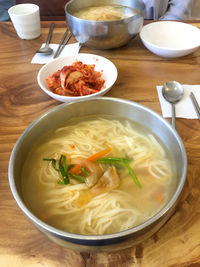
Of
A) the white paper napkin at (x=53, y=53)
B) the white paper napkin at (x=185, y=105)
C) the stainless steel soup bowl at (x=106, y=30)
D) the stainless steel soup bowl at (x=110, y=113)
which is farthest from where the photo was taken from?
the white paper napkin at (x=53, y=53)

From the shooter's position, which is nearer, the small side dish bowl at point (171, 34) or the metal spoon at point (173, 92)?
the metal spoon at point (173, 92)

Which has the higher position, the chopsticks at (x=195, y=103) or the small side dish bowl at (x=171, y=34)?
the small side dish bowl at (x=171, y=34)

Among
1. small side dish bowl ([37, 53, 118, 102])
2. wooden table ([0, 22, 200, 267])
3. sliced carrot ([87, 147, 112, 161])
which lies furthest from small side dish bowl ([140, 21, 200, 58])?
sliced carrot ([87, 147, 112, 161])

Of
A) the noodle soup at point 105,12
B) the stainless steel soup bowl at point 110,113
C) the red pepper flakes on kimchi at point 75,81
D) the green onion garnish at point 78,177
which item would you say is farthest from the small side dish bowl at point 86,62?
the green onion garnish at point 78,177

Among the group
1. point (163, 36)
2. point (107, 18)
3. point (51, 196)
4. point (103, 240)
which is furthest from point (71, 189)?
point (163, 36)

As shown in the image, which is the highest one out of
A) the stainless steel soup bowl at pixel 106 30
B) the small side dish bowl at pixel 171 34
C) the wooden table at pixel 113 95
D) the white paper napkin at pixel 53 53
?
the stainless steel soup bowl at pixel 106 30

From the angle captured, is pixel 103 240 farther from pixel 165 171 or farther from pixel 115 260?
pixel 165 171

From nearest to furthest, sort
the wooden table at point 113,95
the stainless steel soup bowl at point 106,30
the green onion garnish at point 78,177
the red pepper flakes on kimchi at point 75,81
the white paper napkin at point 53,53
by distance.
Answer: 1. the wooden table at point 113,95
2. the green onion garnish at point 78,177
3. the red pepper flakes on kimchi at point 75,81
4. the stainless steel soup bowl at point 106,30
5. the white paper napkin at point 53,53

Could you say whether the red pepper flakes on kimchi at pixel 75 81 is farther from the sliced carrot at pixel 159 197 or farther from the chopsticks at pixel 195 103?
the sliced carrot at pixel 159 197
